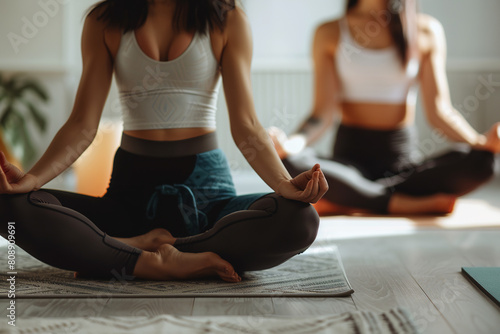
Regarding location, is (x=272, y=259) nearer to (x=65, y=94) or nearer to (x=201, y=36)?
(x=201, y=36)

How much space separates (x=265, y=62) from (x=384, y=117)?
4.75 feet

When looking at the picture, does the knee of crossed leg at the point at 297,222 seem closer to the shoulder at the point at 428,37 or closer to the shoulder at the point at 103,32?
the shoulder at the point at 103,32

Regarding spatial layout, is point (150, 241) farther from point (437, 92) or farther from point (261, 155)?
point (437, 92)

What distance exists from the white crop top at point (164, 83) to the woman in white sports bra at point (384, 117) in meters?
0.92

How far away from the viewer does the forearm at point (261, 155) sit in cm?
129

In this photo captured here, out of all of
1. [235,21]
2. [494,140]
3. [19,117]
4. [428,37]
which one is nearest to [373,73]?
[428,37]

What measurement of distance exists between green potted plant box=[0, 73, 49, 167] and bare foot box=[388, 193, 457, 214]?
2.33 meters

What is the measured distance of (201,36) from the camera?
56.8 inches

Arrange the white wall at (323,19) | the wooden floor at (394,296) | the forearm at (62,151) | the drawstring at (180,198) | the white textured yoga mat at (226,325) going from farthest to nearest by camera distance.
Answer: the white wall at (323,19)
the drawstring at (180,198)
the forearm at (62,151)
the wooden floor at (394,296)
the white textured yoga mat at (226,325)

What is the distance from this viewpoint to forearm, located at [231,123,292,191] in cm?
129

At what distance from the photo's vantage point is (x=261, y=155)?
1307 millimetres

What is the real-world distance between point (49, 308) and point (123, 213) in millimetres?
362

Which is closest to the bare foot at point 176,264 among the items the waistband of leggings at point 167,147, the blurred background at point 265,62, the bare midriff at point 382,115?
the waistband of leggings at point 167,147

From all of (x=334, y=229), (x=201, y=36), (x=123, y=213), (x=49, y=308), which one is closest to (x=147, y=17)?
(x=201, y=36)
